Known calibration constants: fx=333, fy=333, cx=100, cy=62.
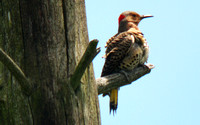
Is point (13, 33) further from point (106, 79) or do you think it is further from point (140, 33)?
point (140, 33)

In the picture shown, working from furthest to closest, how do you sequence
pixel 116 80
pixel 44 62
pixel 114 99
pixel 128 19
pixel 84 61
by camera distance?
pixel 128 19 < pixel 114 99 < pixel 116 80 < pixel 44 62 < pixel 84 61

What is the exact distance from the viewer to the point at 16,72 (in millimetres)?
2139

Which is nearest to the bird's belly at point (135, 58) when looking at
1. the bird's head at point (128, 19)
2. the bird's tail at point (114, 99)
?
the bird's tail at point (114, 99)

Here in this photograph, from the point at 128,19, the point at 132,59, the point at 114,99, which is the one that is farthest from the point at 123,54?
the point at 128,19

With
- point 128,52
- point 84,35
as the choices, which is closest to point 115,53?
point 128,52

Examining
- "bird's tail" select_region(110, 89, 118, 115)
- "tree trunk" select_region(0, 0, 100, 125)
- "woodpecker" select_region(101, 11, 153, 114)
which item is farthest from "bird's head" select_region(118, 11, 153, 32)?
"tree trunk" select_region(0, 0, 100, 125)

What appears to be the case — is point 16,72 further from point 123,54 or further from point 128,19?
point 128,19

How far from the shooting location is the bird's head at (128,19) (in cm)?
666

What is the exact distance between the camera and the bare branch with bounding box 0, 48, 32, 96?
203 centimetres

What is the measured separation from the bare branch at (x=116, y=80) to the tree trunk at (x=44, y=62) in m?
0.83

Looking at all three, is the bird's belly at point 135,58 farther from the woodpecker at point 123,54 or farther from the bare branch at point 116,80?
the bare branch at point 116,80

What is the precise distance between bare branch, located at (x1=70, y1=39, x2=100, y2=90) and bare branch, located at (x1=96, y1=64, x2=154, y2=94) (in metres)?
0.91

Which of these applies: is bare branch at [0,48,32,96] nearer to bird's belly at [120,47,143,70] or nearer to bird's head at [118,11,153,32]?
bird's belly at [120,47,143,70]

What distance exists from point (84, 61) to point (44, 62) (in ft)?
1.14
